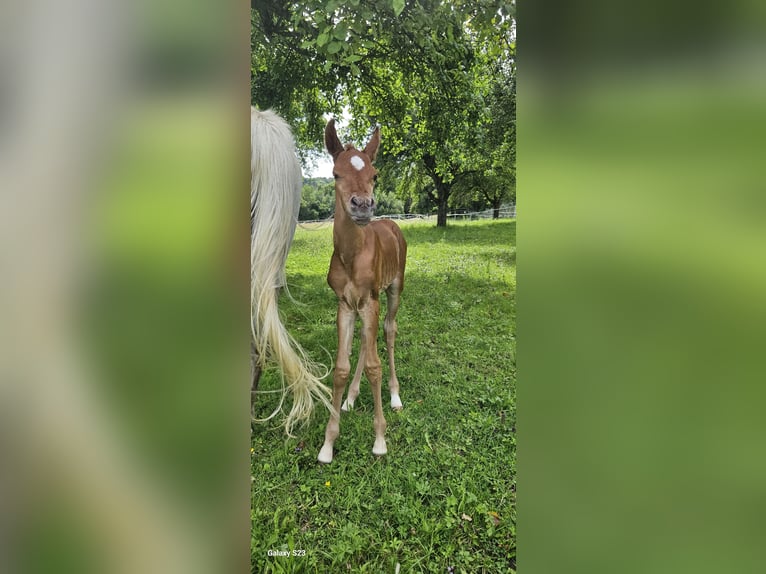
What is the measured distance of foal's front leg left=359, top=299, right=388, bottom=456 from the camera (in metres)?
1.83

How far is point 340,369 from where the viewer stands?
1.83 meters

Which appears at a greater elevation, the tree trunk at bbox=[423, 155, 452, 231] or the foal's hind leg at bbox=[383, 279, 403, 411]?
the tree trunk at bbox=[423, 155, 452, 231]

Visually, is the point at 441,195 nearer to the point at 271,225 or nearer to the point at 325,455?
the point at 271,225

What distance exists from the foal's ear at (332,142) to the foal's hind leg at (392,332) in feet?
2.10

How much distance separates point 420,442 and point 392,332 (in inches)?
20.2

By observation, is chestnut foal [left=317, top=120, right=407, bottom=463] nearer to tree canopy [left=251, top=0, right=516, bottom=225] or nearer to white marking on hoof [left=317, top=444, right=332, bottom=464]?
white marking on hoof [left=317, top=444, right=332, bottom=464]

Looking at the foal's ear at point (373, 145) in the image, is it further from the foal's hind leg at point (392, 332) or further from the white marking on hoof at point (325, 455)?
the white marking on hoof at point (325, 455)
